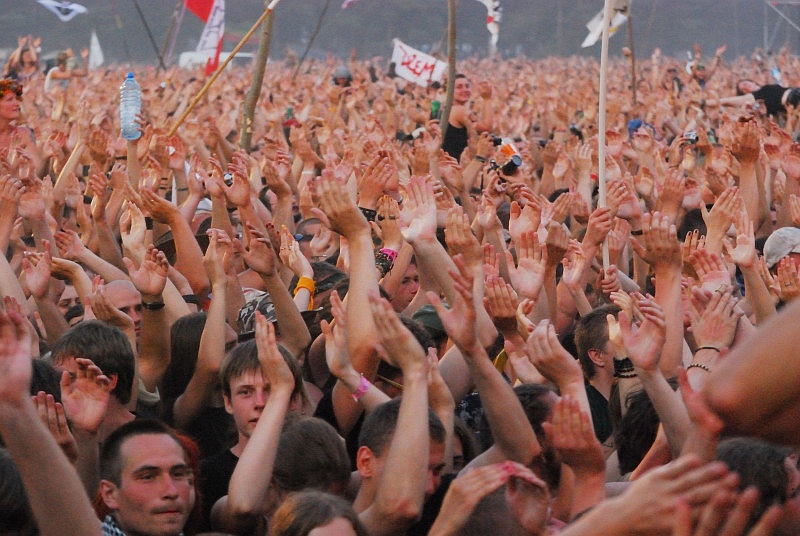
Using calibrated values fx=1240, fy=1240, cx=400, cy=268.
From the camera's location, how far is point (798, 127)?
11852 millimetres

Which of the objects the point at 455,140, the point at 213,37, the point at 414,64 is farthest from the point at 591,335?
the point at 213,37

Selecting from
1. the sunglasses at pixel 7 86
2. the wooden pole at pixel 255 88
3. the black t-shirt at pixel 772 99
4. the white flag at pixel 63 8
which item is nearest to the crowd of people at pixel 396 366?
the sunglasses at pixel 7 86

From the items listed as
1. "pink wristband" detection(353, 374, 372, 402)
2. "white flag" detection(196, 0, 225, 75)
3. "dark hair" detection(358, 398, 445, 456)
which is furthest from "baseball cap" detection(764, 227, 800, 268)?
"white flag" detection(196, 0, 225, 75)

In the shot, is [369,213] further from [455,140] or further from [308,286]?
[455,140]

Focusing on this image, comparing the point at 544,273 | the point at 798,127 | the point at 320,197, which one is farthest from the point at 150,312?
the point at 798,127

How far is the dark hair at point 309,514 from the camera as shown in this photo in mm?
2789

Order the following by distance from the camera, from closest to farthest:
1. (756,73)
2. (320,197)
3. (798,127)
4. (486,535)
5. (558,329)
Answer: (486,535)
(320,197)
(558,329)
(798,127)
(756,73)

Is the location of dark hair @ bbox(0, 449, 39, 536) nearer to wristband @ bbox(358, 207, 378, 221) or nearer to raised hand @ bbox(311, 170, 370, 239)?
raised hand @ bbox(311, 170, 370, 239)

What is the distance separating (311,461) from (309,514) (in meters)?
0.50

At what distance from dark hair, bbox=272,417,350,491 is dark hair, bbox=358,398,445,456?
0.26 ft

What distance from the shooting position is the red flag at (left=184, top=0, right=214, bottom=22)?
14.0 metres

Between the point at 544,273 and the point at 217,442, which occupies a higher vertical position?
the point at 544,273

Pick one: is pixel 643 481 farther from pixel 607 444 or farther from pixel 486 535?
pixel 607 444

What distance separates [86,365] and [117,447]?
25 cm
